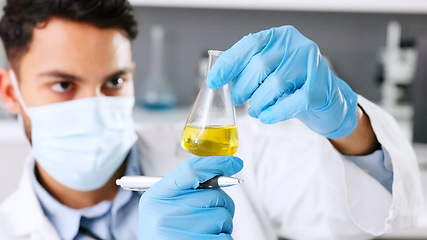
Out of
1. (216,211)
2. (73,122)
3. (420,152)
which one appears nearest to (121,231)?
(73,122)

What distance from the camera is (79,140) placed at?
45.9 inches

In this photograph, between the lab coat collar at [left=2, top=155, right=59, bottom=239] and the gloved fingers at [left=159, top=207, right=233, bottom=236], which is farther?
the lab coat collar at [left=2, top=155, right=59, bottom=239]

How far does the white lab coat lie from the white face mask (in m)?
0.10

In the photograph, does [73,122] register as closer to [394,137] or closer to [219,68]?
[219,68]

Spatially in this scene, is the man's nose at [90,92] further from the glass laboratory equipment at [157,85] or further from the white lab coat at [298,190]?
the glass laboratory equipment at [157,85]

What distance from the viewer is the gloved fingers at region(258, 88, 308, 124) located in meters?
0.83

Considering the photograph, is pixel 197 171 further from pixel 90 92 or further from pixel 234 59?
pixel 90 92

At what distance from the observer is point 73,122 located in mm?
1159

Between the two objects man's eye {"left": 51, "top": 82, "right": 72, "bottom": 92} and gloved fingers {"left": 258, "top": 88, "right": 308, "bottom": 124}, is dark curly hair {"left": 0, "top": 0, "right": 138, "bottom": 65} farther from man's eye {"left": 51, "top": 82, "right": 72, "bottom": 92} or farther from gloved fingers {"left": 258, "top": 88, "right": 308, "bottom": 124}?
gloved fingers {"left": 258, "top": 88, "right": 308, "bottom": 124}

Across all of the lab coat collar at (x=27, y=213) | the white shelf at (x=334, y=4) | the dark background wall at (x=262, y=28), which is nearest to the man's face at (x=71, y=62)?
the lab coat collar at (x=27, y=213)

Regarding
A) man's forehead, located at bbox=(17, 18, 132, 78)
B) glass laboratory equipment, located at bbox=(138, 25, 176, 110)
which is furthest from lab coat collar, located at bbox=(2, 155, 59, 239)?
glass laboratory equipment, located at bbox=(138, 25, 176, 110)

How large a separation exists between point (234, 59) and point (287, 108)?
0.11 metres

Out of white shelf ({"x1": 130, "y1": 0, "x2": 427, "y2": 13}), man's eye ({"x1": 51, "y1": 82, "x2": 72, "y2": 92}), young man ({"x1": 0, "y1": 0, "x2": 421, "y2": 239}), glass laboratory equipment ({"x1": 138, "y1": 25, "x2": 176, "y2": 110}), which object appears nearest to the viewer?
young man ({"x1": 0, "y1": 0, "x2": 421, "y2": 239})

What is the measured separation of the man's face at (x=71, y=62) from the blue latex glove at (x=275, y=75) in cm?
41
